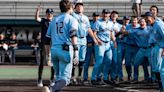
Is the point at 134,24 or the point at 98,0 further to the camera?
the point at 98,0

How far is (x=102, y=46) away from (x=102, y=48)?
0.05 m

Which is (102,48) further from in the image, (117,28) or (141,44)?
(141,44)

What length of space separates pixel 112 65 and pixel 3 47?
12.0m

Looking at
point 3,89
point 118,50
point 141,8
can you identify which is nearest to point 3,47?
point 141,8

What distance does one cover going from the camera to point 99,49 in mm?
14031

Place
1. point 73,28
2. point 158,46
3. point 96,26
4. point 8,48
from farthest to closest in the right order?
1. point 8,48
2. point 96,26
3. point 158,46
4. point 73,28

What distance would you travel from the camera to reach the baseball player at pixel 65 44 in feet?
31.9

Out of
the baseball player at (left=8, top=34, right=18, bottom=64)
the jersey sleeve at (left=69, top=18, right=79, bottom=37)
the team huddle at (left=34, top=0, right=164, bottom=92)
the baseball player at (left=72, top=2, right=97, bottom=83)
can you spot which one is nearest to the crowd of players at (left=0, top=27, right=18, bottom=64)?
the baseball player at (left=8, top=34, right=18, bottom=64)

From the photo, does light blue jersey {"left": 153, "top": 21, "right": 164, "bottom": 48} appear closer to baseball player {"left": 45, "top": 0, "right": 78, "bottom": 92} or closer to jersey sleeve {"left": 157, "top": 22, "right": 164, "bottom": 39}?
jersey sleeve {"left": 157, "top": 22, "right": 164, "bottom": 39}

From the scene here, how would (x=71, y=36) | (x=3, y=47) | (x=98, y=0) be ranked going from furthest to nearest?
(x=98, y=0) < (x=3, y=47) < (x=71, y=36)

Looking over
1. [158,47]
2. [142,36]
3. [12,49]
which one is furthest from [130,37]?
[12,49]

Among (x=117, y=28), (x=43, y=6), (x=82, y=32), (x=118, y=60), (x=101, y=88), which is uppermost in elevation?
(x=43, y=6)

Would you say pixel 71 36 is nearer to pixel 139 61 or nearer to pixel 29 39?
pixel 139 61

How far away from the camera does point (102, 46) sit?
46.1ft
